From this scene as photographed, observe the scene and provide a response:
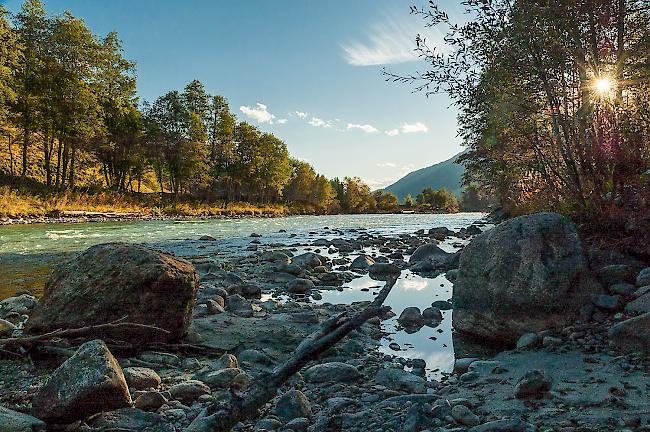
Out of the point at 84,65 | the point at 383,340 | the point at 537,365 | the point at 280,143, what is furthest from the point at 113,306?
the point at 280,143

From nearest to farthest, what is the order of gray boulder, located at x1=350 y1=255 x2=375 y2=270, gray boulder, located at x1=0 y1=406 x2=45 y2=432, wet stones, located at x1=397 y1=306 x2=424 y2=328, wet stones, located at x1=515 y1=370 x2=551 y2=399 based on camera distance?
gray boulder, located at x1=0 y1=406 x2=45 y2=432, wet stones, located at x1=515 y1=370 x2=551 y2=399, wet stones, located at x1=397 y1=306 x2=424 y2=328, gray boulder, located at x1=350 y1=255 x2=375 y2=270

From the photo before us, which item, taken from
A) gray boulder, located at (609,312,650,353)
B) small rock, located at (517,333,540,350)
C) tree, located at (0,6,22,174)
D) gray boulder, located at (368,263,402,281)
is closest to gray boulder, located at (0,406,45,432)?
small rock, located at (517,333,540,350)

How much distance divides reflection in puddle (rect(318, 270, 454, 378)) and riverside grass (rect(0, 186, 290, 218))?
27.5m

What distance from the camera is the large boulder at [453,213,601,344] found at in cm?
544

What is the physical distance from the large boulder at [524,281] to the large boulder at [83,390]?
457 centimetres

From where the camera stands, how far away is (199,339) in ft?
17.5

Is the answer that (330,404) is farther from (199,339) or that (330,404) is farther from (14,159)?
(14,159)

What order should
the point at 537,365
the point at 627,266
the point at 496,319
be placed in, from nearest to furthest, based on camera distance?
the point at 537,365, the point at 496,319, the point at 627,266

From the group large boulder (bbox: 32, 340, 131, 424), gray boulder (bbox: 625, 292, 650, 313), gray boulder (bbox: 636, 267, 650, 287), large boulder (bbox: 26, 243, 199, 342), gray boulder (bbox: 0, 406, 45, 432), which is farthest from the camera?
gray boulder (bbox: 636, 267, 650, 287)

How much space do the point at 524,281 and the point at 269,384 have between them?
4.38 m

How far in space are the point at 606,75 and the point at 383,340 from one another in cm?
589

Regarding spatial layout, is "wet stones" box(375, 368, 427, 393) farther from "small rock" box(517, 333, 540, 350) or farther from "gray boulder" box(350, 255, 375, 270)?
"gray boulder" box(350, 255, 375, 270)

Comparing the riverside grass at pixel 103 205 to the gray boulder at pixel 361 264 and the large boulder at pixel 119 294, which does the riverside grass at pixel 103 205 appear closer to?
the gray boulder at pixel 361 264

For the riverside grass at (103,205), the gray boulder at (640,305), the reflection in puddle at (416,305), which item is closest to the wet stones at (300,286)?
the reflection in puddle at (416,305)
